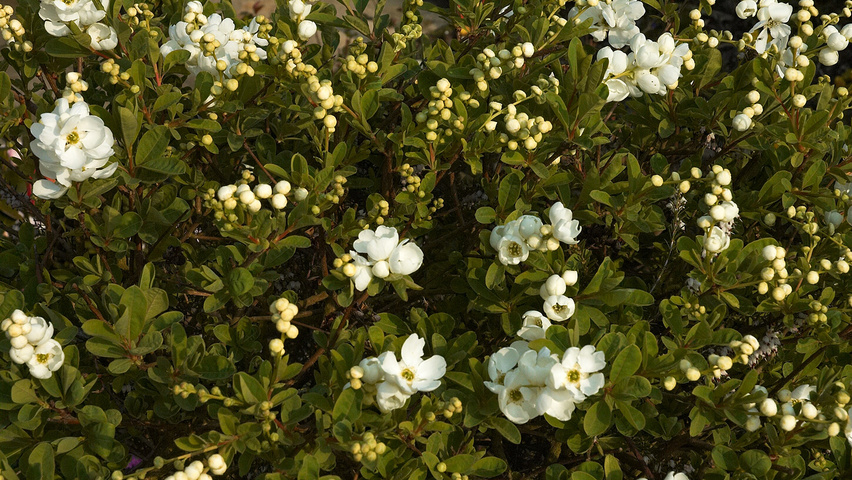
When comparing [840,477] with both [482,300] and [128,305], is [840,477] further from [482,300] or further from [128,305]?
[128,305]

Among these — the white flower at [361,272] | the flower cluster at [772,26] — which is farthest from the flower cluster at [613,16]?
the white flower at [361,272]

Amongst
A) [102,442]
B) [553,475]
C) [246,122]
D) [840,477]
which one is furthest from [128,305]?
[840,477]

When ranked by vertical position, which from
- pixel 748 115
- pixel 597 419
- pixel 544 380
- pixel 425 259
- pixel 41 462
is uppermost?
pixel 748 115

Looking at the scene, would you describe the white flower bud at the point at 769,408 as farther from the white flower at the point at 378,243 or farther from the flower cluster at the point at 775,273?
the white flower at the point at 378,243

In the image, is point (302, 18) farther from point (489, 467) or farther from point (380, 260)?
point (489, 467)

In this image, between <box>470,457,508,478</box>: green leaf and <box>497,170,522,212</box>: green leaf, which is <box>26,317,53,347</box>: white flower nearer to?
<box>470,457,508,478</box>: green leaf

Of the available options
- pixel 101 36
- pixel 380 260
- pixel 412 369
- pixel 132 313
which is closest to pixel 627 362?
pixel 412 369
